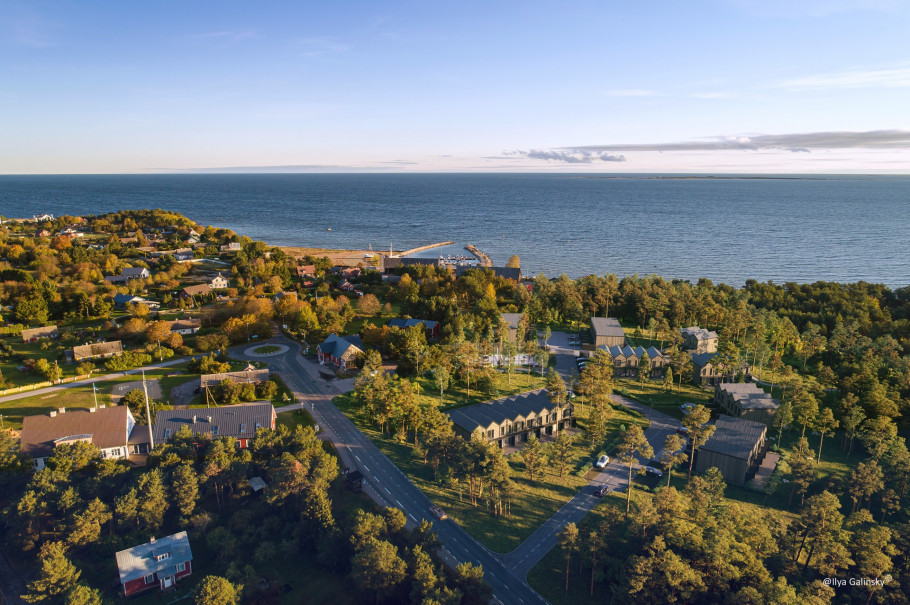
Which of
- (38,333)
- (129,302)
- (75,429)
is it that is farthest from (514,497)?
(129,302)

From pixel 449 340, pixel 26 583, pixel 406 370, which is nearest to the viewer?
pixel 26 583

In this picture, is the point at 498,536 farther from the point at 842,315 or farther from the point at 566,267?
the point at 566,267

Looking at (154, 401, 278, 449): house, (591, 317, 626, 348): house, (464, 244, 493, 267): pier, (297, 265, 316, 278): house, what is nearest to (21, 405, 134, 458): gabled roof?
(154, 401, 278, 449): house

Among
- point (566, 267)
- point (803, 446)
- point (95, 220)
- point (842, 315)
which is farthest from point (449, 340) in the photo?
point (95, 220)

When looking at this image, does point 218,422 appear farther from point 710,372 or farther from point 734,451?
point 710,372

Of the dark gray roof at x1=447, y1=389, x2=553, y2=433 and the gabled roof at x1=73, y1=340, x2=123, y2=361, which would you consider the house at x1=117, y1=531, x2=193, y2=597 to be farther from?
the gabled roof at x1=73, y1=340, x2=123, y2=361

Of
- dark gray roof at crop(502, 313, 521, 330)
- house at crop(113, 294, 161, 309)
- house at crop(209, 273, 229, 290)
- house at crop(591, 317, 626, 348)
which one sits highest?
house at crop(209, 273, 229, 290)
